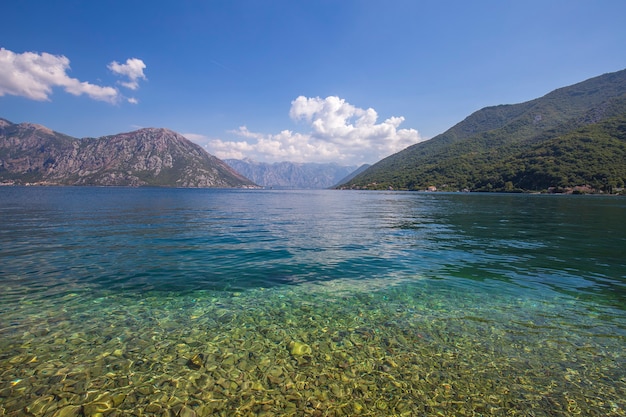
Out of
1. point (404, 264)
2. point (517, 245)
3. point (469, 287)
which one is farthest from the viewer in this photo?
point (517, 245)

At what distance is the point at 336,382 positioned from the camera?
8.02 m

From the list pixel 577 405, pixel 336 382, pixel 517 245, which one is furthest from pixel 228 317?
pixel 517 245

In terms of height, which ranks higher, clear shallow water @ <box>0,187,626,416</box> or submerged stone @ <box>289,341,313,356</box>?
clear shallow water @ <box>0,187,626,416</box>

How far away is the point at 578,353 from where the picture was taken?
9.32 m

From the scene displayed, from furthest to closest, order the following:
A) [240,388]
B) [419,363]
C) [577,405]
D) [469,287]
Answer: [469,287] → [419,363] → [240,388] → [577,405]

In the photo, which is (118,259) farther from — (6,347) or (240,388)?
(240,388)

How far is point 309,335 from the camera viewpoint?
420 inches

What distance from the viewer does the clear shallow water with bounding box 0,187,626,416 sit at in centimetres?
725

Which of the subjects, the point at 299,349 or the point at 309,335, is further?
the point at 309,335

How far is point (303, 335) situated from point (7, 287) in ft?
54.8

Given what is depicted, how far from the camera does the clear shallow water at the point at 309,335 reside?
23.8 ft

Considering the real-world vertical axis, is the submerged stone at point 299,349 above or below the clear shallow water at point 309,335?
below

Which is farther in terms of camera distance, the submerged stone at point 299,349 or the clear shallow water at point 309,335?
the submerged stone at point 299,349

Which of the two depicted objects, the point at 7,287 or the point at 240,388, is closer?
the point at 240,388
